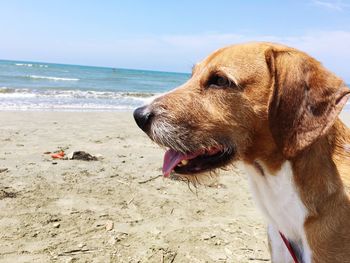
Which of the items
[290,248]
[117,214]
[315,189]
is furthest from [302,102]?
[117,214]

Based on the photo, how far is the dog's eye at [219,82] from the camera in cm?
333

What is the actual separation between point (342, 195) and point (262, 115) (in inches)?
30.8

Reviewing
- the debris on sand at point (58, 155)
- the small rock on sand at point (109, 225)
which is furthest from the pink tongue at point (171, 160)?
the debris on sand at point (58, 155)

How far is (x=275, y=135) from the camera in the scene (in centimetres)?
309

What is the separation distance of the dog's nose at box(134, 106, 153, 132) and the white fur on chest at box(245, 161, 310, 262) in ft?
2.74

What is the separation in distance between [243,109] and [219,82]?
12.4 inches

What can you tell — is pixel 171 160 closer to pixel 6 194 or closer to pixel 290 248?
pixel 290 248

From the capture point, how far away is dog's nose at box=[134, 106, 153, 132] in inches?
129

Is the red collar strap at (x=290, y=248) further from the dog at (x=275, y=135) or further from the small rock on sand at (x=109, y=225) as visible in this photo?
the small rock on sand at (x=109, y=225)

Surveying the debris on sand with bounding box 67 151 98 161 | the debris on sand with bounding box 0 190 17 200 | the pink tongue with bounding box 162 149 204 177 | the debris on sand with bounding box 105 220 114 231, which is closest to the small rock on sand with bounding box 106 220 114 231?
the debris on sand with bounding box 105 220 114 231

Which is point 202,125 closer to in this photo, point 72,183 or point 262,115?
point 262,115

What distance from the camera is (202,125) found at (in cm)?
333

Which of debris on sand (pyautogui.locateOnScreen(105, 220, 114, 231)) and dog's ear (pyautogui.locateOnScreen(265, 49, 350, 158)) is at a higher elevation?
dog's ear (pyautogui.locateOnScreen(265, 49, 350, 158))

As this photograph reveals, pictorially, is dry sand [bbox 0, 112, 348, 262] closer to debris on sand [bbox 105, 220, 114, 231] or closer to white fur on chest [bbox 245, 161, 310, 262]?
debris on sand [bbox 105, 220, 114, 231]
